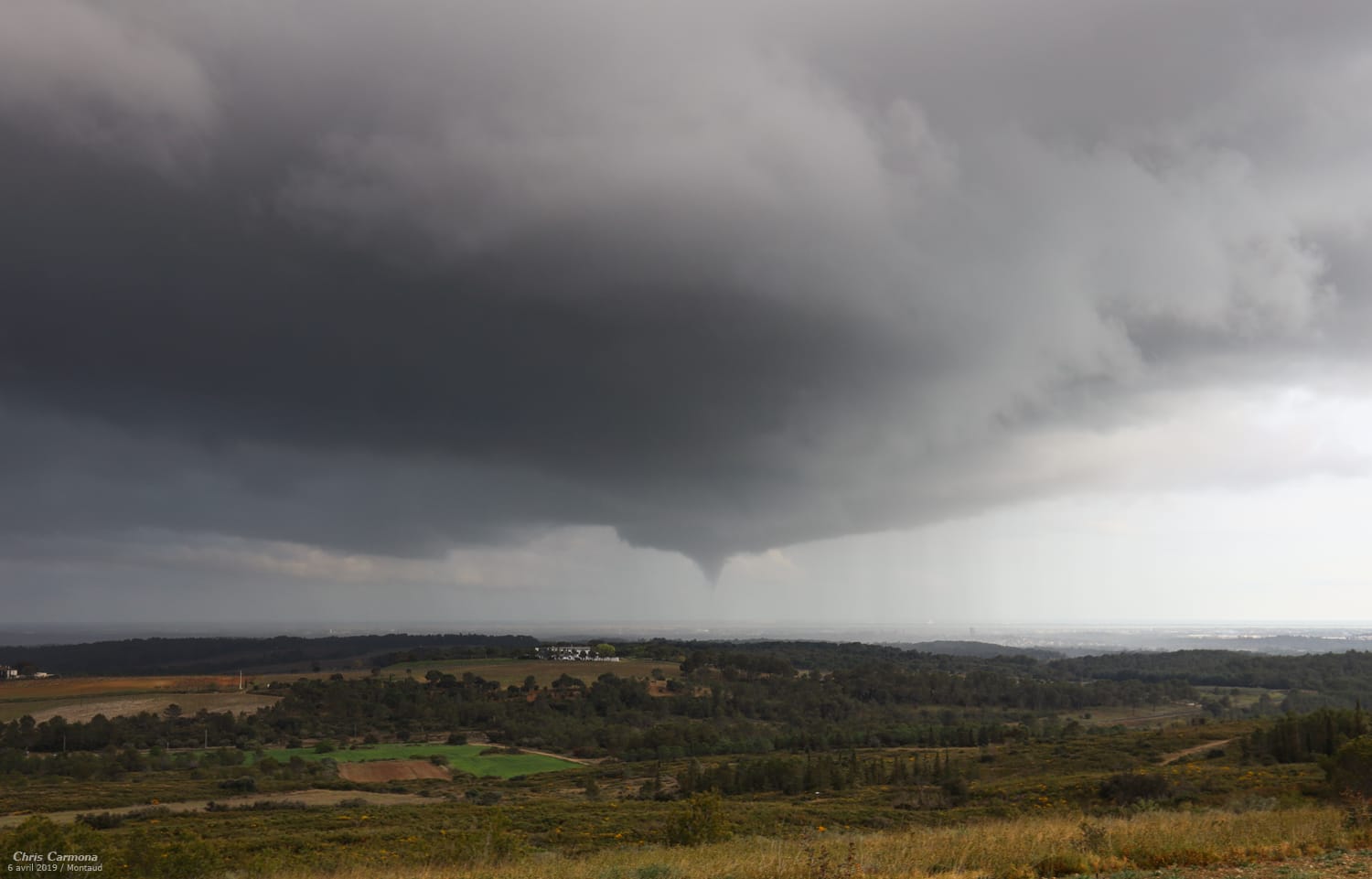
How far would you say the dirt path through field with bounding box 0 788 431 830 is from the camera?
5497 centimetres

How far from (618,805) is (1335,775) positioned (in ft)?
120

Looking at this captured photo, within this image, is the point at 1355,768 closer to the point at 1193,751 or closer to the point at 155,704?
the point at 1193,751

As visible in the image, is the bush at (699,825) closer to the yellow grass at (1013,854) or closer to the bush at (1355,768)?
the yellow grass at (1013,854)

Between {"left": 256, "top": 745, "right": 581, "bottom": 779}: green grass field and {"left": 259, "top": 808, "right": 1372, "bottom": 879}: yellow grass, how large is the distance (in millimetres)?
76892

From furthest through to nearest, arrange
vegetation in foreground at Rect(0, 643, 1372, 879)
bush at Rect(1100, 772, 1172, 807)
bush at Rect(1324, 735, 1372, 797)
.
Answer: bush at Rect(1100, 772, 1172, 807), bush at Rect(1324, 735, 1372, 797), vegetation in foreground at Rect(0, 643, 1372, 879)

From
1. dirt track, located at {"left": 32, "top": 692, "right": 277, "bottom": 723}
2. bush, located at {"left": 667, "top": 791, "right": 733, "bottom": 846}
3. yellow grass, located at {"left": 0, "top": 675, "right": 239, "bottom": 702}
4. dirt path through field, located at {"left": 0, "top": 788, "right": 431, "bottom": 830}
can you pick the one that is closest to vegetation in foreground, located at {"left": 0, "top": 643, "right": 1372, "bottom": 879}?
bush, located at {"left": 667, "top": 791, "right": 733, "bottom": 846}

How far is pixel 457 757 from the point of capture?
4033 inches

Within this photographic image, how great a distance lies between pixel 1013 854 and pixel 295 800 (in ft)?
213

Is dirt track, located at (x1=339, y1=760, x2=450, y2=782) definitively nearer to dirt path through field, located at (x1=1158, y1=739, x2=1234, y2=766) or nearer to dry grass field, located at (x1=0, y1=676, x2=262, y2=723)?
dry grass field, located at (x1=0, y1=676, x2=262, y2=723)

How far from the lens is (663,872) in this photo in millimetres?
14961

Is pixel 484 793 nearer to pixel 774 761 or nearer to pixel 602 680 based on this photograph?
pixel 774 761

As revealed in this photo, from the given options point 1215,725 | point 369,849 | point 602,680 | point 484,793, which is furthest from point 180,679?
point 1215,725

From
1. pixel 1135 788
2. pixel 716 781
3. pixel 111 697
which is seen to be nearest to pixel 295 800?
pixel 716 781

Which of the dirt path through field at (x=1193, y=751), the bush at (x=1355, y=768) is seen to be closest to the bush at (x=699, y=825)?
the bush at (x=1355, y=768)
